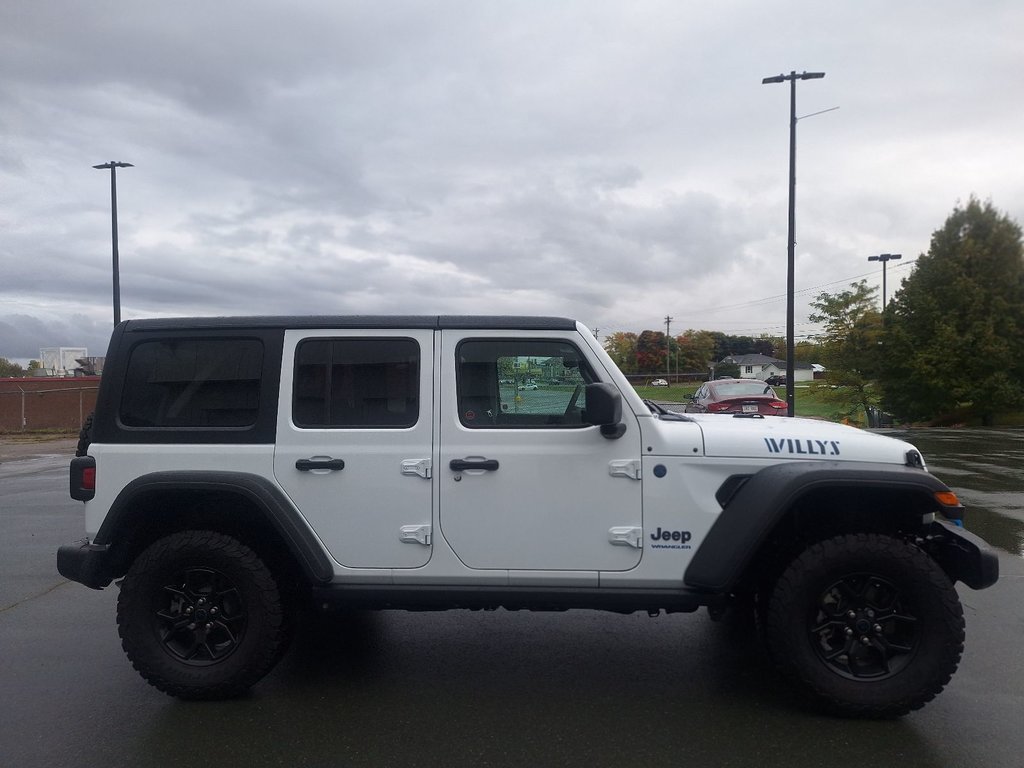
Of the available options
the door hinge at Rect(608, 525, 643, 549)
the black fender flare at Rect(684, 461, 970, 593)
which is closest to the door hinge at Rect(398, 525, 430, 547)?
the door hinge at Rect(608, 525, 643, 549)

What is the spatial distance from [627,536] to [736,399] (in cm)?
1282

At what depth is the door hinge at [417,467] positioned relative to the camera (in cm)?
404

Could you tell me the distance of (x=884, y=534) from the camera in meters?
4.06

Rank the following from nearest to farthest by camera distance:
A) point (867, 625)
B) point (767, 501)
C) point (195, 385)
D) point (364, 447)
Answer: point (767, 501)
point (867, 625)
point (364, 447)
point (195, 385)

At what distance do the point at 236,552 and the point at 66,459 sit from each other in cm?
1560

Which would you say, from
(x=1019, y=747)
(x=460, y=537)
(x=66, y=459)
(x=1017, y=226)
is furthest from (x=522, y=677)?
(x=1017, y=226)

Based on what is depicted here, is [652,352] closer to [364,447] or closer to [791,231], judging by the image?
[791,231]

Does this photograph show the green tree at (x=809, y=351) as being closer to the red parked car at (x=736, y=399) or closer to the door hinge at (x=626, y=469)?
the red parked car at (x=736, y=399)

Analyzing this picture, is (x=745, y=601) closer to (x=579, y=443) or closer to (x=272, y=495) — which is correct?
(x=579, y=443)

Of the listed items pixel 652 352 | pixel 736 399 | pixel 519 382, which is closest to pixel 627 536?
pixel 519 382

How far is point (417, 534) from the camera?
4043 mm

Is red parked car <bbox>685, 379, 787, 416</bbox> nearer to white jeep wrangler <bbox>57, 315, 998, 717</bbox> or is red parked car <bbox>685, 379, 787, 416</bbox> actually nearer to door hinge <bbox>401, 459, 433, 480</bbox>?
white jeep wrangler <bbox>57, 315, 998, 717</bbox>

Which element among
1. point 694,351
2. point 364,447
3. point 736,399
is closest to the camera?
point 364,447

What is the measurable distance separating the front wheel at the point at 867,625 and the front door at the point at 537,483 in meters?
0.80
